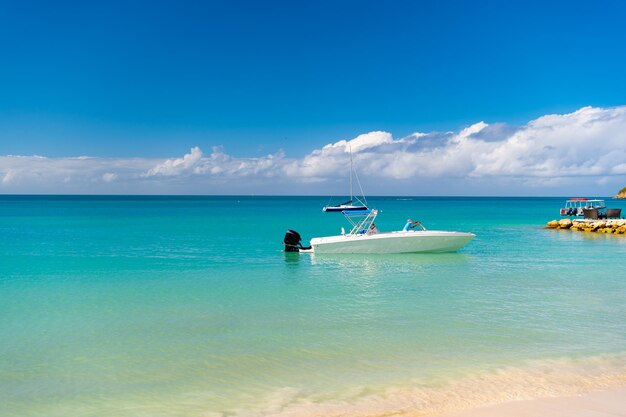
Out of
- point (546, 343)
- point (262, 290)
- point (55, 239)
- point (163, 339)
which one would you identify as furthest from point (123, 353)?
Answer: point (55, 239)

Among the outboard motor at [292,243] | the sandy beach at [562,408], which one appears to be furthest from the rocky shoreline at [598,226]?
the sandy beach at [562,408]

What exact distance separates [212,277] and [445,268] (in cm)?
1038

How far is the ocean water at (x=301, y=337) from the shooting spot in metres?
8.35

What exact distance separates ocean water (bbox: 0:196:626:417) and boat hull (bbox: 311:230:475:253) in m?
3.22

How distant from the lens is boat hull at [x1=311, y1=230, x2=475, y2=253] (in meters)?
27.1

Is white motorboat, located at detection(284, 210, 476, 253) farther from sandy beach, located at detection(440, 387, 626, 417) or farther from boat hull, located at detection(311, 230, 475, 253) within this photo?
sandy beach, located at detection(440, 387, 626, 417)

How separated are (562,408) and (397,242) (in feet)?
64.8

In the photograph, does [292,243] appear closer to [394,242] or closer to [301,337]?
[394,242]

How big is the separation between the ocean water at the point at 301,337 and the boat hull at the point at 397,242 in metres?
3.22

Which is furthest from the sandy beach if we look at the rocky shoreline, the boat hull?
the rocky shoreline

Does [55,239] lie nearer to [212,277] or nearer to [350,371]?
[212,277]

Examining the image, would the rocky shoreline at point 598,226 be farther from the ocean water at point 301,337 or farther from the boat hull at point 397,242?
the ocean water at point 301,337

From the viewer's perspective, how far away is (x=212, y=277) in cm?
2106

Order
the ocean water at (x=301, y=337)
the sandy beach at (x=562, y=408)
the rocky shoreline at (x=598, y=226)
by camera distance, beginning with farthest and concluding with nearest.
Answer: the rocky shoreline at (x=598, y=226)
the ocean water at (x=301, y=337)
the sandy beach at (x=562, y=408)
